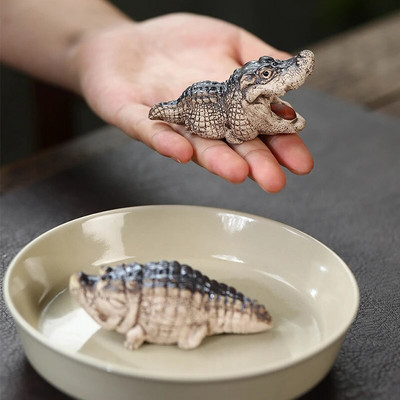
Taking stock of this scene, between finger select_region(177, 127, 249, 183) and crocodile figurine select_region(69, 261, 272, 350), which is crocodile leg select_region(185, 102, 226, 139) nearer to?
finger select_region(177, 127, 249, 183)

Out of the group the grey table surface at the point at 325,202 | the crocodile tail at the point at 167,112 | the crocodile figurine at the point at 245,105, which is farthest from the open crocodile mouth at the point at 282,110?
the grey table surface at the point at 325,202

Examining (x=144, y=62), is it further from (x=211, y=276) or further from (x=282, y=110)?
(x=211, y=276)

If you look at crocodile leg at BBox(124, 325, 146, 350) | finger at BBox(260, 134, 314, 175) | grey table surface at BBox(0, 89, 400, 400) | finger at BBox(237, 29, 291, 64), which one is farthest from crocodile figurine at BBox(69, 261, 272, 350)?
finger at BBox(237, 29, 291, 64)

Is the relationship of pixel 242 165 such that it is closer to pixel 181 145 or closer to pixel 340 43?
Answer: pixel 181 145

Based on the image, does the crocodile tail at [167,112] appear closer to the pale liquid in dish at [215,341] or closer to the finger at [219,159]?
the finger at [219,159]

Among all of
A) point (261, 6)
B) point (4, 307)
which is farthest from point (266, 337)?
point (261, 6)

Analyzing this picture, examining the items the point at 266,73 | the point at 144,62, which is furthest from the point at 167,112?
the point at 144,62

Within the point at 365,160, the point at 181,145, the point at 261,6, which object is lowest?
the point at 261,6
